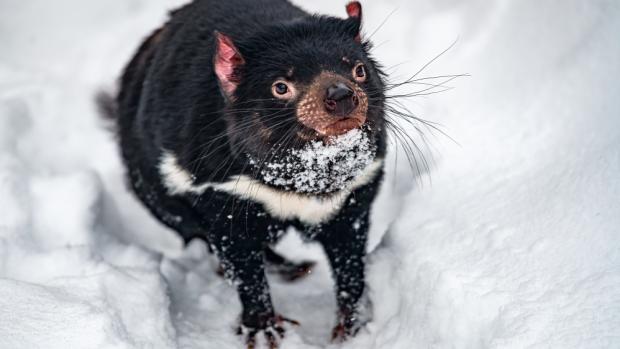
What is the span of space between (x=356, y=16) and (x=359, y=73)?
403mm

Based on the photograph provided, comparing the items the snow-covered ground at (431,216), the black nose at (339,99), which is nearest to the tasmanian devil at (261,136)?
the black nose at (339,99)

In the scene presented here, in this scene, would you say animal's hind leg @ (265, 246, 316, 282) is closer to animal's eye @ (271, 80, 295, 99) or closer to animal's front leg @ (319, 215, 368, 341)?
animal's front leg @ (319, 215, 368, 341)

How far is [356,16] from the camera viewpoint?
10.4 feet

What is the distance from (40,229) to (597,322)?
117 inches

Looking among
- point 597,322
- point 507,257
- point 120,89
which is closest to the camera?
point 597,322

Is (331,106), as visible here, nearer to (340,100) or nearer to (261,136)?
(340,100)

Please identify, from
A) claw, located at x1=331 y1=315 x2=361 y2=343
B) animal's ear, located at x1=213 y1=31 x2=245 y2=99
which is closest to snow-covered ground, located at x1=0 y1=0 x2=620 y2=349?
claw, located at x1=331 y1=315 x2=361 y2=343

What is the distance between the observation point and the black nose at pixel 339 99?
2.57 meters

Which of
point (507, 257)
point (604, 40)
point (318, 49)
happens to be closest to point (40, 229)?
point (318, 49)

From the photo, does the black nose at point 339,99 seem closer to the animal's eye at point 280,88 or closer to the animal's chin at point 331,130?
the animal's chin at point 331,130

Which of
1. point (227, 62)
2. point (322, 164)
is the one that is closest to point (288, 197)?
point (322, 164)

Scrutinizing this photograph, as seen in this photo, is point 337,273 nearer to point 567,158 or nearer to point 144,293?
point 144,293

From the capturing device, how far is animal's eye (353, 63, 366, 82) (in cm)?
287

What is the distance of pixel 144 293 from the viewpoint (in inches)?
135
